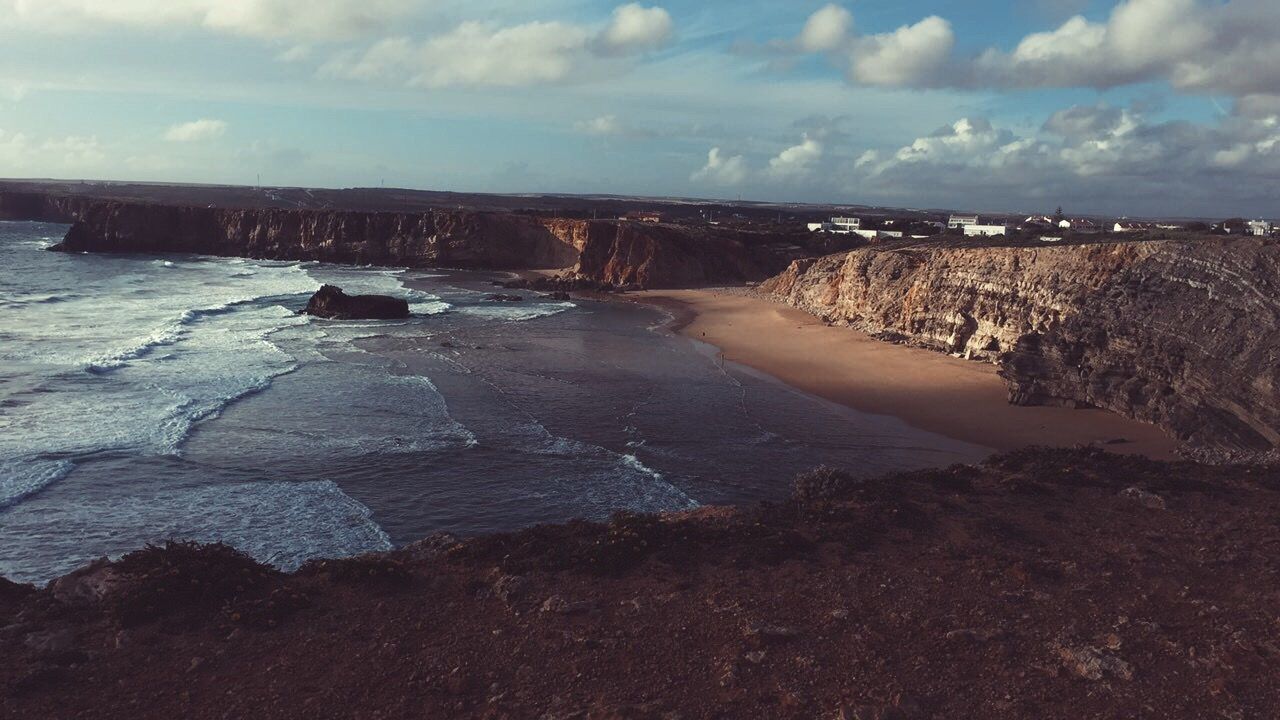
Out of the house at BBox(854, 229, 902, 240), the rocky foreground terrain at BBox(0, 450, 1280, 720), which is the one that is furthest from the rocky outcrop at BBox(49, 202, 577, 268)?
the rocky foreground terrain at BBox(0, 450, 1280, 720)

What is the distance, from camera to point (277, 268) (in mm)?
72250

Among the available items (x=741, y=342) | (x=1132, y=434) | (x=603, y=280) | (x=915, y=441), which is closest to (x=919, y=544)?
(x=915, y=441)

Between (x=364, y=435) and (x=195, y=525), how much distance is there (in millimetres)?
5872

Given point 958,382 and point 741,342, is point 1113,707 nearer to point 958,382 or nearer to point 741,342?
point 958,382

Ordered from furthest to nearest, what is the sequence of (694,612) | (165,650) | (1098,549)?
1. (1098,549)
2. (694,612)
3. (165,650)

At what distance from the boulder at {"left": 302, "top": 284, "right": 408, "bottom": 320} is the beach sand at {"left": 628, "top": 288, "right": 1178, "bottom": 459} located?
14.4 metres

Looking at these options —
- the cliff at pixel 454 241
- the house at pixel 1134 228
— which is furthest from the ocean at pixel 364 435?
the cliff at pixel 454 241

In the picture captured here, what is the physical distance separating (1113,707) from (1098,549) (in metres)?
3.61

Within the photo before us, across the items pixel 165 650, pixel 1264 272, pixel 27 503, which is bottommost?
pixel 27 503

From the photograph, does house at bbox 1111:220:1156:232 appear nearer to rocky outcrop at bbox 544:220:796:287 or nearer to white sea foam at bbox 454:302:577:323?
rocky outcrop at bbox 544:220:796:287

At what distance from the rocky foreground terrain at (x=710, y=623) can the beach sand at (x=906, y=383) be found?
29.1 ft

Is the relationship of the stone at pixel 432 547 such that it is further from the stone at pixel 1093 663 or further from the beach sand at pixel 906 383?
the beach sand at pixel 906 383

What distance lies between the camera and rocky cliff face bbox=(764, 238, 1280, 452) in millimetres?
17641

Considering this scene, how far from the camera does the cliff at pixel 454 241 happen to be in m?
62.5
